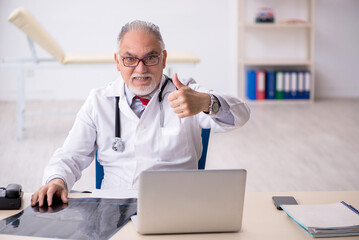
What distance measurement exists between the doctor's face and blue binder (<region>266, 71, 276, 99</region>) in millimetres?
4346

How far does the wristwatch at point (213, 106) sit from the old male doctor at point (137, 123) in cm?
7

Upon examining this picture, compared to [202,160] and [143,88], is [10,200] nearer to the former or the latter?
[143,88]

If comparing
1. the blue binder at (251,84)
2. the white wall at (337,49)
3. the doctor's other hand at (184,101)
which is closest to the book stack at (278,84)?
the blue binder at (251,84)

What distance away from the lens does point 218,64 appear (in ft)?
21.1

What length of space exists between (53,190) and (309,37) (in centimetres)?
524

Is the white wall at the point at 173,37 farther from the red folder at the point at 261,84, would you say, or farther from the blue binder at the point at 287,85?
the blue binder at the point at 287,85

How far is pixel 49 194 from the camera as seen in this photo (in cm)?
153

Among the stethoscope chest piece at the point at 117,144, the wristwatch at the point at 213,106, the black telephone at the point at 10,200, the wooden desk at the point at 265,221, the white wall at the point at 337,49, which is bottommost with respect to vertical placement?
the wooden desk at the point at 265,221

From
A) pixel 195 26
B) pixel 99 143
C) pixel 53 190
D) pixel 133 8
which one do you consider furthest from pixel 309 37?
pixel 53 190

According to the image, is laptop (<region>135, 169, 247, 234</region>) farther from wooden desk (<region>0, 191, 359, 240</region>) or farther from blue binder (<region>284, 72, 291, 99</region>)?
blue binder (<region>284, 72, 291, 99</region>)

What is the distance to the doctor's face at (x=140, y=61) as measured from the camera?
188 cm

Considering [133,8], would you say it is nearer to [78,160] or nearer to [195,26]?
[195,26]

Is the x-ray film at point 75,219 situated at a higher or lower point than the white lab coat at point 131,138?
lower

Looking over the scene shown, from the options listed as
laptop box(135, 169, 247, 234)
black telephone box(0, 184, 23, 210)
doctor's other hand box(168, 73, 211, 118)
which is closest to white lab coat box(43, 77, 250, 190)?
doctor's other hand box(168, 73, 211, 118)
